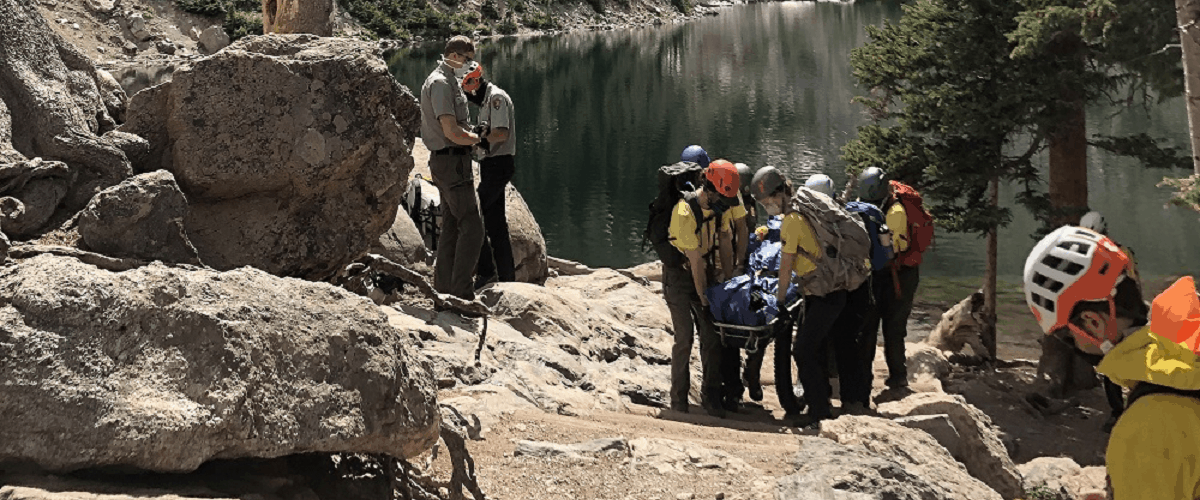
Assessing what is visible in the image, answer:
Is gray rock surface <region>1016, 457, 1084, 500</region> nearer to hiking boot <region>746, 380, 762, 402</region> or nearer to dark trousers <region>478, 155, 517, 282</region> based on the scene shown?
hiking boot <region>746, 380, 762, 402</region>

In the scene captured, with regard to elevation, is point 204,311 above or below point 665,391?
above

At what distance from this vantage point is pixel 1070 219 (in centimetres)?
1376

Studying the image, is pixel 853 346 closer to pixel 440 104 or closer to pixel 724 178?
pixel 724 178

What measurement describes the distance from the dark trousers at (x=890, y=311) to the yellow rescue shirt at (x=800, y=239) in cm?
157

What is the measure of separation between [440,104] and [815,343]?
3.23 meters

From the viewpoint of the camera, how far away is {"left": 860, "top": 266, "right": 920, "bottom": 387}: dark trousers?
33.3 feet

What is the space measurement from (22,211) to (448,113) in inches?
166

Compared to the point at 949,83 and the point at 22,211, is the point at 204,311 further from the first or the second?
the point at 949,83

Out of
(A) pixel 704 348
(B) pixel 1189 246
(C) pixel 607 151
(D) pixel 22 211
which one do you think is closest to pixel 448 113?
(A) pixel 704 348

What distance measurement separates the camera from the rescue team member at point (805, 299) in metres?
8.68

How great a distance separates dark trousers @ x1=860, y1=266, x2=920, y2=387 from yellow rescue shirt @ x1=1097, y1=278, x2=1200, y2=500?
6.71m

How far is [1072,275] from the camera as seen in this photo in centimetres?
338

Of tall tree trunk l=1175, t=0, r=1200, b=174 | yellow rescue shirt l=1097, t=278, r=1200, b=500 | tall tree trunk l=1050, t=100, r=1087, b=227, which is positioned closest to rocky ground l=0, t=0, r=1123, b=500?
yellow rescue shirt l=1097, t=278, r=1200, b=500

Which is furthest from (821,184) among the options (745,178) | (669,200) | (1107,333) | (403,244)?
(1107,333)
